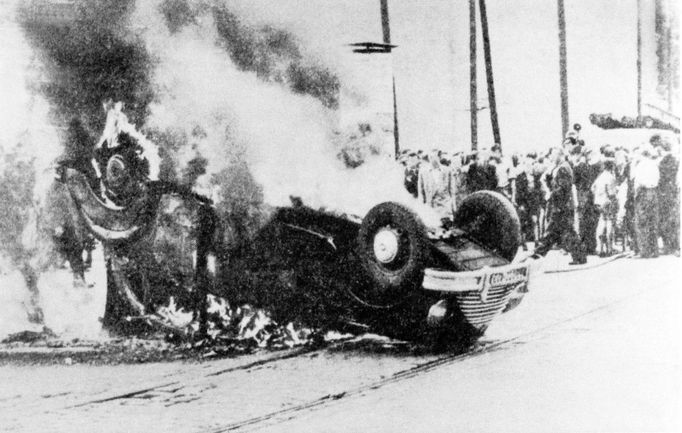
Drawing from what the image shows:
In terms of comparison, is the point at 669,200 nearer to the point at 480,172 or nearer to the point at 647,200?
A: the point at 647,200

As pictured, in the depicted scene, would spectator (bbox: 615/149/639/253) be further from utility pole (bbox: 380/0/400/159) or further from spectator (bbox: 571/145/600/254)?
utility pole (bbox: 380/0/400/159)

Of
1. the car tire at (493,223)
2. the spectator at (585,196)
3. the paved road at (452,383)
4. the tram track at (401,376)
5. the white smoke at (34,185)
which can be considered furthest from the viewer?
the white smoke at (34,185)

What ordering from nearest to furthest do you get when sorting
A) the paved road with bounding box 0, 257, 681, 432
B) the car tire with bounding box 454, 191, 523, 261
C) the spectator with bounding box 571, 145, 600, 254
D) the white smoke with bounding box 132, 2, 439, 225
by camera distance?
the paved road with bounding box 0, 257, 681, 432 < the car tire with bounding box 454, 191, 523, 261 < the spectator with bounding box 571, 145, 600, 254 < the white smoke with bounding box 132, 2, 439, 225

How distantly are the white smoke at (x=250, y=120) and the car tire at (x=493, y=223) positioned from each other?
0.46 meters

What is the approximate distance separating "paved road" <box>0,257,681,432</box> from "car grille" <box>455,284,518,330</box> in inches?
8.9

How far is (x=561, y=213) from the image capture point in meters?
6.01

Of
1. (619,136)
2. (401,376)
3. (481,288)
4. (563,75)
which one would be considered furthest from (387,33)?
(401,376)

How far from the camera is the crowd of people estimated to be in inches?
219

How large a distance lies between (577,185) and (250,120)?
2.44m

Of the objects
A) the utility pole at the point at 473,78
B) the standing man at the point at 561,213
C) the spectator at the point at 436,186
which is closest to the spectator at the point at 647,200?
the standing man at the point at 561,213

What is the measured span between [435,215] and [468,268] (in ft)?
1.83

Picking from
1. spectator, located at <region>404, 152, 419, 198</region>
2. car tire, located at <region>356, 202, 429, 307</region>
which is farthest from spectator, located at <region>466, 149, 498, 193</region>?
car tire, located at <region>356, 202, 429, 307</region>

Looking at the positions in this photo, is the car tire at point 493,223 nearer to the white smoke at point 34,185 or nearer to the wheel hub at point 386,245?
the wheel hub at point 386,245

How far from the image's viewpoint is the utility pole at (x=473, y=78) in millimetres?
5648
